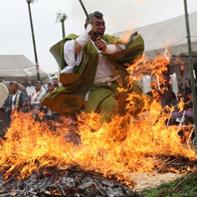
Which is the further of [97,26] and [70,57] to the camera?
[97,26]

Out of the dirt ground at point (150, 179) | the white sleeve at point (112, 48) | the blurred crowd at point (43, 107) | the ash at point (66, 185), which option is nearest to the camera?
the ash at point (66, 185)

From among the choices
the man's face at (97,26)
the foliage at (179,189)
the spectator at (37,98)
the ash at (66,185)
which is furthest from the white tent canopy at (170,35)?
the ash at (66,185)

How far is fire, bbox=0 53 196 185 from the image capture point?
201 inches

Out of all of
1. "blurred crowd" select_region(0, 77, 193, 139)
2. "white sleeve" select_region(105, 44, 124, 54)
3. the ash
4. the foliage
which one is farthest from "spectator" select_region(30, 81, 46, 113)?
the foliage

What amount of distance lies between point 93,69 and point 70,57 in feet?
1.10

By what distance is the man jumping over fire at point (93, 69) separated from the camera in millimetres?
6172

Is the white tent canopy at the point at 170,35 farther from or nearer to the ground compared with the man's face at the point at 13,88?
farther from the ground

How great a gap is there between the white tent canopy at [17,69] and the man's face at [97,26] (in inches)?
497

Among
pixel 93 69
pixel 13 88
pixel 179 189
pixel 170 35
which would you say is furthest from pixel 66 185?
pixel 170 35

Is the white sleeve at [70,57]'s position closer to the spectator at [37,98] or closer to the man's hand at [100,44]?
the man's hand at [100,44]

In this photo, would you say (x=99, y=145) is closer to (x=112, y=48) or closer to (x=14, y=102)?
(x=112, y=48)

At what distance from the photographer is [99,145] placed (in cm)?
578

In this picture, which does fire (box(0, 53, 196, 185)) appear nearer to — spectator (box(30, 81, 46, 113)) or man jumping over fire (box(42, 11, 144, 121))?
man jumping over fire (box(42, 11, 144, 121))

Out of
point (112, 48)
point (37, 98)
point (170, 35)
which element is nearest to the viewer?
point (112, 48)
